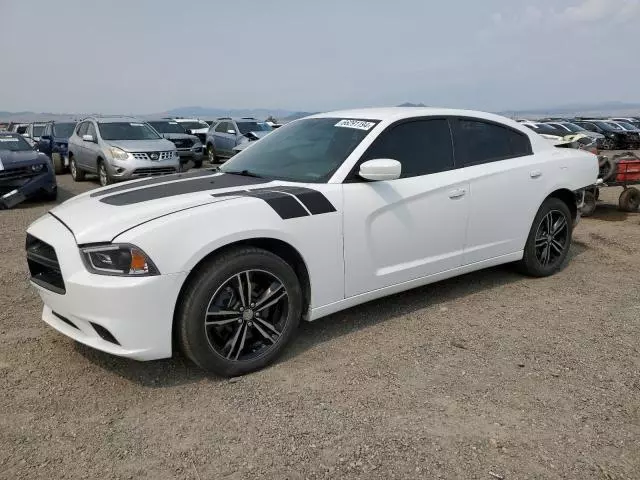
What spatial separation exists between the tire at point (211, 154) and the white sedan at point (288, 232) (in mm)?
14242

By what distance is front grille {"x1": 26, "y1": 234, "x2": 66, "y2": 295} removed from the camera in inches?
117

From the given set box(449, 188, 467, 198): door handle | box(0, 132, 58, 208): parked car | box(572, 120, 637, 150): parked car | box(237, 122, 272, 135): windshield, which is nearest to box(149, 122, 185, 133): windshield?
box(237, 122, 272, 135): windshield

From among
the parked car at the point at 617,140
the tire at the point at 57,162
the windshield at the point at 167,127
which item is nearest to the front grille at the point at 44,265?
the tire at the point at 57,162

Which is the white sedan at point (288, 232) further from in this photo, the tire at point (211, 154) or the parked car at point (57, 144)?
→ the tire at point (211, 154)

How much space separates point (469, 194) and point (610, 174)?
5.22 meters

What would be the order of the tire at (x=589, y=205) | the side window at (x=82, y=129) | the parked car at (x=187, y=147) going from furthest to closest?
the parked car at (x=187, y=147) < the side window at (x=82, y=129) < the tire at (x=589, y=205)

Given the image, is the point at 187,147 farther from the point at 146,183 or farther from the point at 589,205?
the point at 146,183

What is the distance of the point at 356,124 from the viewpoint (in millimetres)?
3918

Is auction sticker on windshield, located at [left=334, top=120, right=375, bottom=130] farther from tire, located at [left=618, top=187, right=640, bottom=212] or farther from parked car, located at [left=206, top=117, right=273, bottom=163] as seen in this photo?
parked car, located at [left=206, top=117, right=273, bottom=163]

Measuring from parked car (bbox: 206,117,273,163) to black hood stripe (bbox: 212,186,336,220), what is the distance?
44.7 ft

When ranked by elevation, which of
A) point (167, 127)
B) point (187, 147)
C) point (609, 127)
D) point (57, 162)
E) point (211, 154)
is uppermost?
point (167, 127)

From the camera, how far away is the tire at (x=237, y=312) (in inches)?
113

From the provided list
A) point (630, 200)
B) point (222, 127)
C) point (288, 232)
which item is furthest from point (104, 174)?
point (630, 200)

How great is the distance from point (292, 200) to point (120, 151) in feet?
30.1
